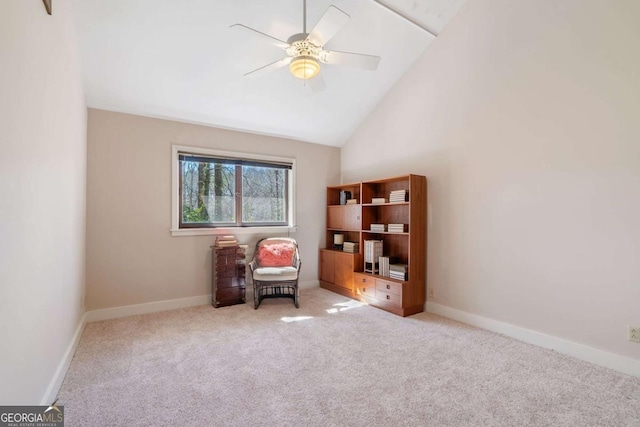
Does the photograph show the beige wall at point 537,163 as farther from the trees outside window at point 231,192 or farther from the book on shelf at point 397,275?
the trees outside window at point 231,192

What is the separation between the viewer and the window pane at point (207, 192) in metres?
4.05

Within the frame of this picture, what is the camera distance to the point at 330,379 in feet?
7.07

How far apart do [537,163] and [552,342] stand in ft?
5.32

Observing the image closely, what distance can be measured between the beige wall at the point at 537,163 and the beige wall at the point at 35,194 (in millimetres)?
3582

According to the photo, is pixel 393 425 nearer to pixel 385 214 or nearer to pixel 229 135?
pixel 385 214

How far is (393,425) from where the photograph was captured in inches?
65.9

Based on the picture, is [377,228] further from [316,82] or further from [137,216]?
[137,216]

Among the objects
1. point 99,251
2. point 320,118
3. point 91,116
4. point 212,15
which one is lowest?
point 99,251

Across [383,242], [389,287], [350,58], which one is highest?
[350,58]

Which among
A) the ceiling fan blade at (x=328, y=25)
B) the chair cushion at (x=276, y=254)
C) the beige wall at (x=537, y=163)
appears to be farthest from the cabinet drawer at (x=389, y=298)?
the ceiling fan blade at (x=328, y=25)

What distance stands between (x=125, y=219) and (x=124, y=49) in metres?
1.86

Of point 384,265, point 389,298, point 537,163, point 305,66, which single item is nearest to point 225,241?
point 384,265

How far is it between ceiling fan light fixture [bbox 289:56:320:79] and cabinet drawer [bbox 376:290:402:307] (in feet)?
8.63

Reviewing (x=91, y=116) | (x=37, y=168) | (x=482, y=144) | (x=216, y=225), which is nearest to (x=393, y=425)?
(x=37, y=168)
